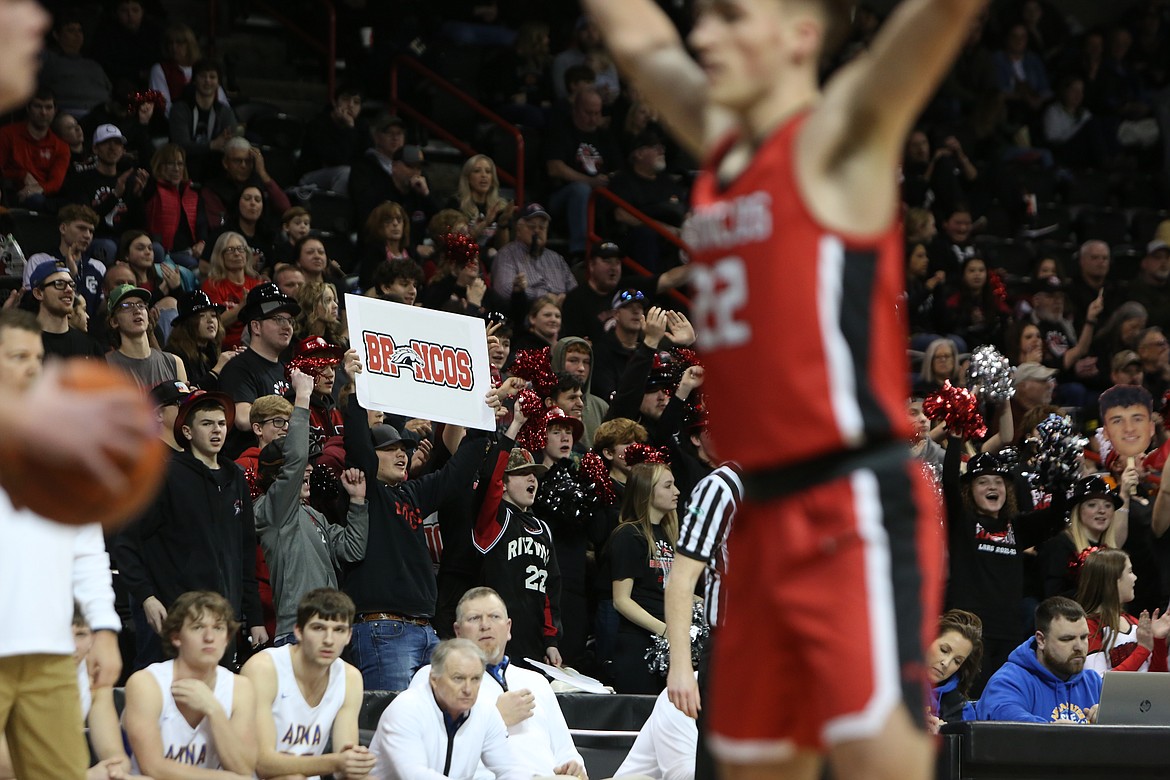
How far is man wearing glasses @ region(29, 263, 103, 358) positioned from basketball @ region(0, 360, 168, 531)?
6.61 m

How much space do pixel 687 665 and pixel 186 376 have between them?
464cm

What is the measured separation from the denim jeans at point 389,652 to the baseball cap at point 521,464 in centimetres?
119

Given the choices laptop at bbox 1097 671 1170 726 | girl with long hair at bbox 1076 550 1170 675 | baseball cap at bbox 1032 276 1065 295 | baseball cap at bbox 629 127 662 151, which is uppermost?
baseball cap at bbox 629 127 662 151

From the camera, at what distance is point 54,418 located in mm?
2430

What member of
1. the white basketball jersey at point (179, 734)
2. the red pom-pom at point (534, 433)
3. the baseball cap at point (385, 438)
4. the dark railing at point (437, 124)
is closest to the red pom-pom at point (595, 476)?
the red pom-pom at point (534, 433)

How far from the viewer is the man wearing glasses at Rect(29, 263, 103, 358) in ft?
29.7

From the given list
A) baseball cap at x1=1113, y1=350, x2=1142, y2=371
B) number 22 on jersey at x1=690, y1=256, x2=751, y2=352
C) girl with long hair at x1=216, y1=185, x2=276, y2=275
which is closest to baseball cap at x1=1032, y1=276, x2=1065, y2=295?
baseball cap at x1=1113, y1=350, x2=1142, y2=371

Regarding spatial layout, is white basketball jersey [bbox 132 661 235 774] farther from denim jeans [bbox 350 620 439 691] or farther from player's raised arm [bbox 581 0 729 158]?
player's raised arm [bbox 581 0 729 158]

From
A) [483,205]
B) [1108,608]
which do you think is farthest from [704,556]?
[483,205]

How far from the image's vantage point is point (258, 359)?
9.53 m

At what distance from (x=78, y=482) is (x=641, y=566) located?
724 cm

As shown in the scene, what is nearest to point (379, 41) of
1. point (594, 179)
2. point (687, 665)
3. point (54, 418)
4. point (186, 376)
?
point (594, 179)

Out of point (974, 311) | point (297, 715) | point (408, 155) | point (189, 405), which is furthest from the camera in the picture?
point (974, 311)

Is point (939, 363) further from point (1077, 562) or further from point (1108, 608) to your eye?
point (1108, 608)
